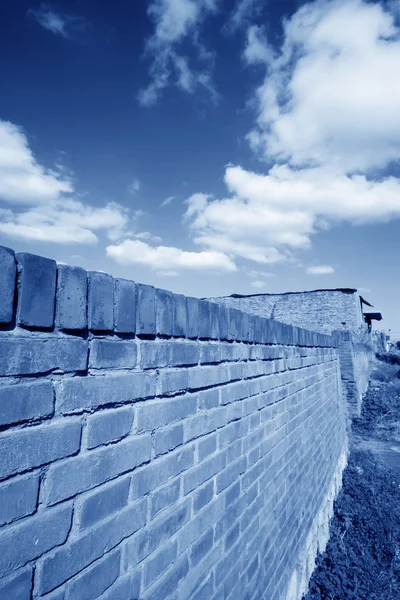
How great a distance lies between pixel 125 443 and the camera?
1.19 metres

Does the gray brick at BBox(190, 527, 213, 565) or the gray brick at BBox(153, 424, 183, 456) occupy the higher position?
the gray brick at BBox(153, 424, 183, 456)

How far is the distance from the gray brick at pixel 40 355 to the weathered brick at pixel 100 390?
5 centimetres

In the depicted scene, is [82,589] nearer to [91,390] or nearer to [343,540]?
[91,390]

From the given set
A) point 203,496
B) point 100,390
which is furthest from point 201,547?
point 100,390

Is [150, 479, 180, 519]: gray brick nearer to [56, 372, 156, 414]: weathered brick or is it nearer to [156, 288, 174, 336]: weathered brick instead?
[56, 372, 156, 414]: weathered brick

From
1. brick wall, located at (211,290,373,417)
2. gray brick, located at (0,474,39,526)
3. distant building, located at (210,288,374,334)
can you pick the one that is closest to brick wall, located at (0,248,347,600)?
gray brick, located at (0,474,39,526)

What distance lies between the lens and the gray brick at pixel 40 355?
2.69ft

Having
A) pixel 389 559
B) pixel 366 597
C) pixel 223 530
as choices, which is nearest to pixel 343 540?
pixel 389 559

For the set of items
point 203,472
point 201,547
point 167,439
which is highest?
point 167,439

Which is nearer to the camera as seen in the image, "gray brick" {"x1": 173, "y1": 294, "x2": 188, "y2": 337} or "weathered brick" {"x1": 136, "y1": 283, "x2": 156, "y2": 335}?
"weathered brick" {"x1": 136, "y1": 283, "x2": 156, "y2": 335}

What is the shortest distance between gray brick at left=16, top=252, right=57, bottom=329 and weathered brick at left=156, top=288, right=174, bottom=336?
1.69 feet

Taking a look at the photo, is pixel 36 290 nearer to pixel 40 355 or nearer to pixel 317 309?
pixel 40 355

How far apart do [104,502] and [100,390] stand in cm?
36

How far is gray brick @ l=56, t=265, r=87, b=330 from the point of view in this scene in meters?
0.93
